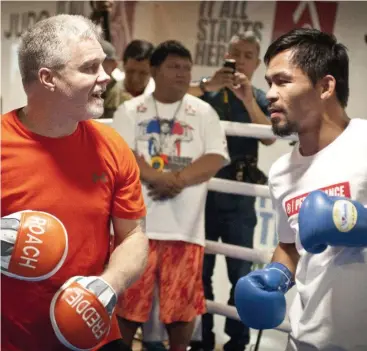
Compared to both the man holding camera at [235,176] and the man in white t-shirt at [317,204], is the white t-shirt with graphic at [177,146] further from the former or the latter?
the man in white t-shirt at [317,204]

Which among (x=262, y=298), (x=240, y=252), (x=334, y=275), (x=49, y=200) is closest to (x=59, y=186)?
(x=49, y=200)

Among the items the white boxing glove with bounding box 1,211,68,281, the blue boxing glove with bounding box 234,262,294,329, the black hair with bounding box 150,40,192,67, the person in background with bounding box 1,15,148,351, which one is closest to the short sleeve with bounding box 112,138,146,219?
the person in background with bounding box 1,15,148,351

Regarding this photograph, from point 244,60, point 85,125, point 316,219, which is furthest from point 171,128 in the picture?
point 316,219

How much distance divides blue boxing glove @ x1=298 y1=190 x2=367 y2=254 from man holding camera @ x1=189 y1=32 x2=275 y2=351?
1.18 m

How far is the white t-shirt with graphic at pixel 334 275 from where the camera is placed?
1526mm

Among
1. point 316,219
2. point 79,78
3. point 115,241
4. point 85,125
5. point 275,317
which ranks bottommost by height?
point 275,317

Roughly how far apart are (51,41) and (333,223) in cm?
74

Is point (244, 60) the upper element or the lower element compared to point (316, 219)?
upper

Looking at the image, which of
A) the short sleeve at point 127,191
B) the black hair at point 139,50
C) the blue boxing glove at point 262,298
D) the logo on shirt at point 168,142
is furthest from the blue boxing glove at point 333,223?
the black hair at point 139,50

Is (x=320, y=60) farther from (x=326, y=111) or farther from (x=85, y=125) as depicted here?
(x=85, y=125)

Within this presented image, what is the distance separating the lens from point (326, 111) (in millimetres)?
1641

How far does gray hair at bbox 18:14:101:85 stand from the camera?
1505mm

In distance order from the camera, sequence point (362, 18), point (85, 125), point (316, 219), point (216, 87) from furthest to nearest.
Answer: point (362, 18)
point (216, 87)
point (85, 125)
point (316, 219)

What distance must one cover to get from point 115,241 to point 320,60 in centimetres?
67
